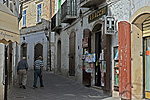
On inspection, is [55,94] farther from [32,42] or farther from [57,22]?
[32,42]

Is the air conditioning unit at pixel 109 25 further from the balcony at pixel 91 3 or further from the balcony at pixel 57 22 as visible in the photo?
the balcony at pixel 57 22

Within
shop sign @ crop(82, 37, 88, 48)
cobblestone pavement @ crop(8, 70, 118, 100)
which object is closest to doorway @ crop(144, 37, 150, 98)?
cobblestone pavement @ crop(8, 70, 118, 100)

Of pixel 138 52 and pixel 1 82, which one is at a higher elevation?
pixel 138 52

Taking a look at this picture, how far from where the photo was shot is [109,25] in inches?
410

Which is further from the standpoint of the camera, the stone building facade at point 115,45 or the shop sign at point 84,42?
the shop sign at point 84,42

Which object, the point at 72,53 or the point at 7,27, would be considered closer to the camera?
the point at 7,27

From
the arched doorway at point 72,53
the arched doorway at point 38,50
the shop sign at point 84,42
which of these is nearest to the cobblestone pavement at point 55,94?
the shop sign at point 84,42

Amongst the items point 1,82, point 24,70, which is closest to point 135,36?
point 1,82

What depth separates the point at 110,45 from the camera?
10898 millimetres

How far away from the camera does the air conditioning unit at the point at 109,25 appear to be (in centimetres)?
1041

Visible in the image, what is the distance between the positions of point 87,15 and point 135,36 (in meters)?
5.13

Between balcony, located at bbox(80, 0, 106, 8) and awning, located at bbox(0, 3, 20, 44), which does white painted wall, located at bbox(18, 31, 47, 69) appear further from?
awning, located at bbox(0, 3, 20, 44)

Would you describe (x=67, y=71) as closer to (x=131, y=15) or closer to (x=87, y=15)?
(x=87, y=15)

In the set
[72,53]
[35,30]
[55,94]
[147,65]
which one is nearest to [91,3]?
[55,94]
